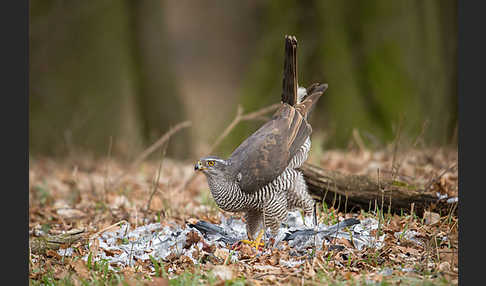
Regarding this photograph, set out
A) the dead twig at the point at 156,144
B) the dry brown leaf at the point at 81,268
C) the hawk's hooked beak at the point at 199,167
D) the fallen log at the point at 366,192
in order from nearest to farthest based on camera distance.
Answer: the dry brown leaf at the point at 81,268 < the hawk's hooked beak at the point at 199,167 < the fallen log at the point at 366,192 < the dead twig at the point at 156,144

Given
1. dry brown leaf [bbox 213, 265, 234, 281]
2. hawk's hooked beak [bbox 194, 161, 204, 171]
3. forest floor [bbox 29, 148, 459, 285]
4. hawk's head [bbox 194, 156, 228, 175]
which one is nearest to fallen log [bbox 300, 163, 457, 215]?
forest floor [bbox 29, 148, 459, 285]

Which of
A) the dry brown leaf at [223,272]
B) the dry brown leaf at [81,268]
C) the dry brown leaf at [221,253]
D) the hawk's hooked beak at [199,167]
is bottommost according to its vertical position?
the dry brown leaf at [81,268]

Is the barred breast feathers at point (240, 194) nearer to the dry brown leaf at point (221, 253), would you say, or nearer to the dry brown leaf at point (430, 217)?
the dry brown leaf at point (221, 253)

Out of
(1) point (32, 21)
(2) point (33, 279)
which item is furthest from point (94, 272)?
(1) point (32, 21)

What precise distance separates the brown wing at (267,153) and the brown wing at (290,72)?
239 millimetres

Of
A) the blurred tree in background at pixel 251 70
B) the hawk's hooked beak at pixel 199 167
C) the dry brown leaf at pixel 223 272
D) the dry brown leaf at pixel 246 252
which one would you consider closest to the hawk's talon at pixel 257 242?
the dry brown leaf at pixel 246 252

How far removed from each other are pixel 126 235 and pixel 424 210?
2874 mm

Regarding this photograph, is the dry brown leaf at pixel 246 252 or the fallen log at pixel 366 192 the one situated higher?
the fallen log at pixel 366 192

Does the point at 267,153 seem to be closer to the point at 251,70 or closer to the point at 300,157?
the point at 300,157

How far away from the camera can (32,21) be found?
9.93 metres

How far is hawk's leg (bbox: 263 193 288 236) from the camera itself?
4.39m

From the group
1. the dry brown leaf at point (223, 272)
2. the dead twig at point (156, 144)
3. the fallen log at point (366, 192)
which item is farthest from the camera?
the dead twig at point (156, 144)

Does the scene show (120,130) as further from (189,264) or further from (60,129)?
(189,264)

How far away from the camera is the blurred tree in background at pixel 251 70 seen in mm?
9484
